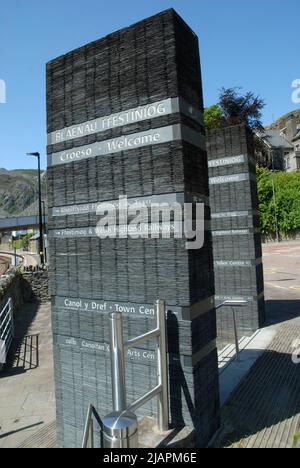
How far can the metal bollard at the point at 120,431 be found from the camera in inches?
123

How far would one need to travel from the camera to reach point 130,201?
15.5 feet

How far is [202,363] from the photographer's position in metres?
4.66

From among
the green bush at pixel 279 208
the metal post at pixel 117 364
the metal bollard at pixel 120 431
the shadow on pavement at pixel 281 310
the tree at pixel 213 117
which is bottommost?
the shadow on pavement at pixel 281 310

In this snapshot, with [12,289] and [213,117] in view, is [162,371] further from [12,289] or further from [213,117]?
[213,117]

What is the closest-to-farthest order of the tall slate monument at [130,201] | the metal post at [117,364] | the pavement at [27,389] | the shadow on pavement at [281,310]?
the metal post at [117,364] → the tall slate monument at [130,201] → the pavement at [27,389] → the shadow on pavement at [281,310]

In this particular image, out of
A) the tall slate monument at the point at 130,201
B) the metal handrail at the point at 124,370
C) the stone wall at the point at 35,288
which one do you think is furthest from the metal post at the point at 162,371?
the stone wall at the point at 35,288

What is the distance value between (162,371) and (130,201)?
7.07 feet

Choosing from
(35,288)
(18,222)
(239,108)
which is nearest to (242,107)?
(239,108)

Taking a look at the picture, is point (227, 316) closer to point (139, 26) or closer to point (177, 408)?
point (177, 408)

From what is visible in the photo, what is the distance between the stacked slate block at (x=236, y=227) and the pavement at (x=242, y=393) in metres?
0.88

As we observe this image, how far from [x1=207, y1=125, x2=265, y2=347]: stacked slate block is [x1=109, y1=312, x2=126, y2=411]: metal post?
7.09 meters

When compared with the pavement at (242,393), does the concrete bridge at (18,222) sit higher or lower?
higher

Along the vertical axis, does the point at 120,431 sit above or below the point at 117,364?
below

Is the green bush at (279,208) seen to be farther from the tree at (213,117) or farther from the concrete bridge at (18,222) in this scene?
the concrete bridge at (18,222)
